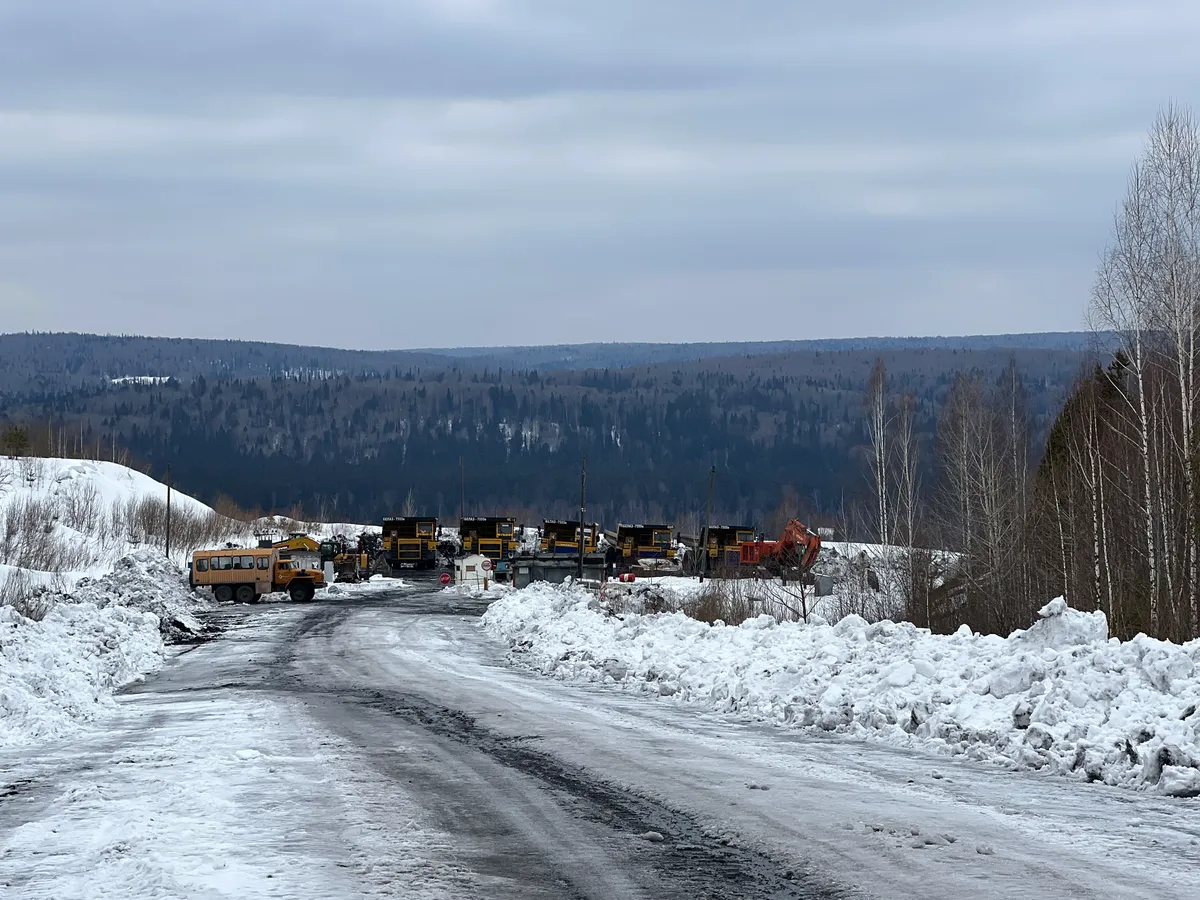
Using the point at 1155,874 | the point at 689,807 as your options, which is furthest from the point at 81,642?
the point at 1155,874

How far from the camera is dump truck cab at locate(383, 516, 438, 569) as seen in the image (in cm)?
10144

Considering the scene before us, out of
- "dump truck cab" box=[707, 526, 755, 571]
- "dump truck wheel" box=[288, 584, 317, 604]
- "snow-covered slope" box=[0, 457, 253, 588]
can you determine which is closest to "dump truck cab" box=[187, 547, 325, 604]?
"dump truck wheel" box=[288, 584, 317, 604]

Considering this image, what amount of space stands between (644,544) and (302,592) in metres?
43.0

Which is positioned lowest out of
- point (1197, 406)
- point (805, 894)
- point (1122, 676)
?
point (805, 894)

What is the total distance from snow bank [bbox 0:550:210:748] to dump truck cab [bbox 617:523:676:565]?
191ft

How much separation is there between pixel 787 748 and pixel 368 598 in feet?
163

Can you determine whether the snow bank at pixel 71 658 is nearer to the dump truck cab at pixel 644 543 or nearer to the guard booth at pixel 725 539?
the guard booth at pixel 725 539

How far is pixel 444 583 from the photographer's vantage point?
75.0 metres

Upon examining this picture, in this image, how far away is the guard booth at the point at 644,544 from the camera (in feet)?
317

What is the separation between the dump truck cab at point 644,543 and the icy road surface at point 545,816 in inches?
3168

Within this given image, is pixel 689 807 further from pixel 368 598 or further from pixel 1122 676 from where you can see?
pixel 368 598

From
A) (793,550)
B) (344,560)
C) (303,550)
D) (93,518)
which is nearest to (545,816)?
(793,550)

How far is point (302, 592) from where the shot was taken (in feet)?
194

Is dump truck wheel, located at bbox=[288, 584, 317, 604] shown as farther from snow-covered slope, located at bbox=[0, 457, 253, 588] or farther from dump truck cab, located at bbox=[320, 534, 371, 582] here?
dump truck cab, located at bbox=[320, 534, 371, 582]
